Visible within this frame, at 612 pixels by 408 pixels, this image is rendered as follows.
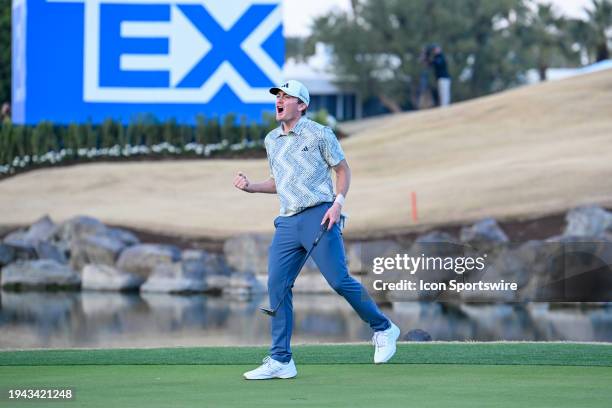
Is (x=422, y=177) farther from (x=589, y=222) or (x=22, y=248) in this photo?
(x=22, y=248)

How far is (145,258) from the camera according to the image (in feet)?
76.4

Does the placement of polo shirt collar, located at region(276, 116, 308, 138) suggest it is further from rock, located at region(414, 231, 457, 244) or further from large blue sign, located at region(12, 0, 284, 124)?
large blue sign, located at region(12, 0, 284, 124)

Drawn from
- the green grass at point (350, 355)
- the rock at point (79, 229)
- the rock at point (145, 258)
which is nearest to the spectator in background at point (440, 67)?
the rock at point (79, 229)

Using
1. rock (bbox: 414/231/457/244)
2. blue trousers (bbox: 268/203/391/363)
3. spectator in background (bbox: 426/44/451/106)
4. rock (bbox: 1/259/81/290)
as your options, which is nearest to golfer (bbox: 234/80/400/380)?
blue trousers (bbox: 268/203/391/363)

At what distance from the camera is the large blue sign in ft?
102

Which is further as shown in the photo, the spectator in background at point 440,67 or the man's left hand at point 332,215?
the spectator in background at point 440,67

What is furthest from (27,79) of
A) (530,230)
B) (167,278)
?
(530,230)

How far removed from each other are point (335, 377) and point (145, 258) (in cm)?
1505

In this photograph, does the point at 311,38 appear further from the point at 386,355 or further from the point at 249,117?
the point at 386,355

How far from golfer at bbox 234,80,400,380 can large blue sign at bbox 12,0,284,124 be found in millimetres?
22753

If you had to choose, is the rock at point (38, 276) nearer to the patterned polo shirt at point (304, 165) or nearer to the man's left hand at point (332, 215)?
the patterned polo shirt at point (304, 165)

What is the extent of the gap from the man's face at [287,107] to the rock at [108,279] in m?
14.6

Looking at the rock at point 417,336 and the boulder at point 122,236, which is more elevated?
the boulder at point 122,236

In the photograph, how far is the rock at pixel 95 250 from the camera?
936 inches
